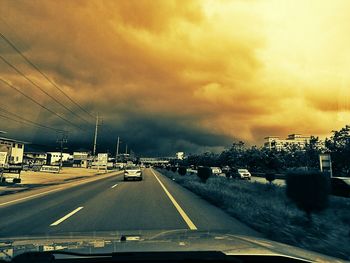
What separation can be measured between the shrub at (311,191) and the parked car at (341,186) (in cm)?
1356

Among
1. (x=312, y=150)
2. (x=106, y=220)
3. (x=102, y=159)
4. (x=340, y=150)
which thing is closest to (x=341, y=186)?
(x=106, y=220)

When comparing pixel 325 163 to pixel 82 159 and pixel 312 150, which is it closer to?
pixel 312 150

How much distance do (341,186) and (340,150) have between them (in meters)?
32.5

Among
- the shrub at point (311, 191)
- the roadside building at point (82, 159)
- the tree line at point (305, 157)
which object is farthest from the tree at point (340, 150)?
the roadside building at point (82, 159)

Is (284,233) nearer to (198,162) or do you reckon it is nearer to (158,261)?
(158,261)

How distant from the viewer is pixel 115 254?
105 inches

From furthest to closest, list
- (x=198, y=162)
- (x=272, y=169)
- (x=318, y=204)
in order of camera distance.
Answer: (x=198, y=162)
(x=272, y=169)
(x=318, y=204)

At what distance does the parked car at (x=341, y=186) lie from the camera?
20.8m

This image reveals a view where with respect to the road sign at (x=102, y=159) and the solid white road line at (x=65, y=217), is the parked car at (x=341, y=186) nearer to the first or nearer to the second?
the solid white road line at (x=65, y=217)

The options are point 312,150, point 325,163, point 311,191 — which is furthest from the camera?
point 312,150

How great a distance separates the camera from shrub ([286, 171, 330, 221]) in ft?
29.4

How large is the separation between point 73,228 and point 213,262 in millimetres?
5888

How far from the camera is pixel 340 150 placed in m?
49.7

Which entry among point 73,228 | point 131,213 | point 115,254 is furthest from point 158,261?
point 131,213
